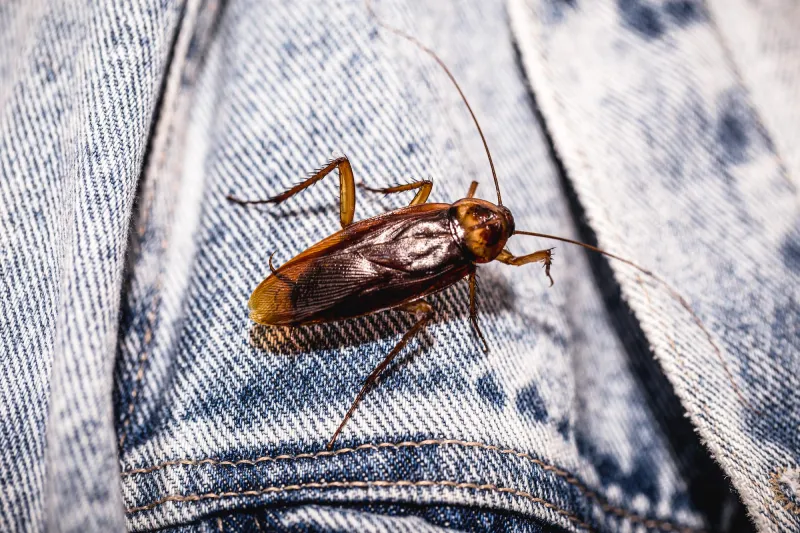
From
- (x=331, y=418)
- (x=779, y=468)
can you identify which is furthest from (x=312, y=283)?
(x=779, y=468)

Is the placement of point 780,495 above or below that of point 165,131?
below

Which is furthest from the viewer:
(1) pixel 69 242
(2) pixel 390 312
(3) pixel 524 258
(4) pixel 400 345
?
(3) pixel 524 258

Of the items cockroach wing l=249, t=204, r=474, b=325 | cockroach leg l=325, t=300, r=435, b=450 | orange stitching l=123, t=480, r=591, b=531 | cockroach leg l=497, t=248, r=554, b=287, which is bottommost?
orange stitching l=123, t=480, r=591, b=531

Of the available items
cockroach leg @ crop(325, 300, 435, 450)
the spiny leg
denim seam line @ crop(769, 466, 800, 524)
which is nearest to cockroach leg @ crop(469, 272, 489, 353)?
cockroach leg @ crop(325, 300, 435, 450)

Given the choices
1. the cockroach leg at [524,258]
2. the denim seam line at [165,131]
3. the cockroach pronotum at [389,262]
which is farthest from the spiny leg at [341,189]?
the cockroach leg at [524,258]

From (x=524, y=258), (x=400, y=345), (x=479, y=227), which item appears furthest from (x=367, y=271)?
(x=524, y=258)

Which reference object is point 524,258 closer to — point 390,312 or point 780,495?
point 390,312

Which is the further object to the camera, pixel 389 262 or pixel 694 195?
pixel 694 195

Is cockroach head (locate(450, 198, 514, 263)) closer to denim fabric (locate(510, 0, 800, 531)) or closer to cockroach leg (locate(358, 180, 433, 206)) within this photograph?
Result: cockroach leg (locate(358, 180, 433, 206))
